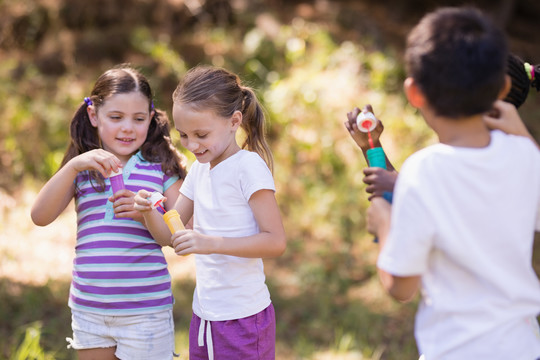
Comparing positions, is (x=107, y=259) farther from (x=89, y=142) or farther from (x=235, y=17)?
(x=235, y=17)

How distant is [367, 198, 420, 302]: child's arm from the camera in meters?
1.47

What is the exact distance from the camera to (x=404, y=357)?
3594 millimetres

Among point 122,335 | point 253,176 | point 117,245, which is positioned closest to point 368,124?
point 253,176

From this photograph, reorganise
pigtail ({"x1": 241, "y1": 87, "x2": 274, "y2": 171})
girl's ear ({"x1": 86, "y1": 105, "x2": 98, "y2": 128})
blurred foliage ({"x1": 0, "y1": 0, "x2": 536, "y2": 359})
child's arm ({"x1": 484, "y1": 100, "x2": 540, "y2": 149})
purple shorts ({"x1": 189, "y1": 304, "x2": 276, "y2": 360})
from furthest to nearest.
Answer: blurred foliage ({"x1": 0, "y1": 0, "x2": 536, "y2": 359}) < girl's ear ({"x1": 86, "y1": 105, "x2": 98, "y2": 128}) < pigtail ({"x1": 241, "y1": 87, "x2": 274, "y2": 171}) < purple shorts ({"x1": 189, "y1": 304, "x2": 276, "y2": 360}) < child's arm ({"x1": 484, "y1": 100, "x2": 540, "y2": 149})

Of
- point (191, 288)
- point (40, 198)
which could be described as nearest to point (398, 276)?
point (40, 198)

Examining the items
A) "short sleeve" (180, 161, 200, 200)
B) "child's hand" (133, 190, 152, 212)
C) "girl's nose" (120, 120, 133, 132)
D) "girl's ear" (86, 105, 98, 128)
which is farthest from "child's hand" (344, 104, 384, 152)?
"girl's ear" (86, 105, 98, 128)

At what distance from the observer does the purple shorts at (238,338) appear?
2.00m

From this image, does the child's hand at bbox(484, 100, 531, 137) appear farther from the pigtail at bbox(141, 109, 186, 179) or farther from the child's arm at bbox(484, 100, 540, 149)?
the pigtail at bbox(141, 109, 186, 179)

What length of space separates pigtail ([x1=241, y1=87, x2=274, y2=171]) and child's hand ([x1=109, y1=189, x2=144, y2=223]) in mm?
472

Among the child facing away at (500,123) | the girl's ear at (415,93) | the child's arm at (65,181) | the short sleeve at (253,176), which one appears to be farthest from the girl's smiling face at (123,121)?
the girl's ear at (415,93)

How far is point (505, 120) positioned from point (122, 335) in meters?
1.48

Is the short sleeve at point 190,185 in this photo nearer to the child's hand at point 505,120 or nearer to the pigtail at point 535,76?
the child's hand at point 505,120

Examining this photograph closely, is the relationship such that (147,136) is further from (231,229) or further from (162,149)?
(231,229)

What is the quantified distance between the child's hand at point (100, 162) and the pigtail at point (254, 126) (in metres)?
0.48
